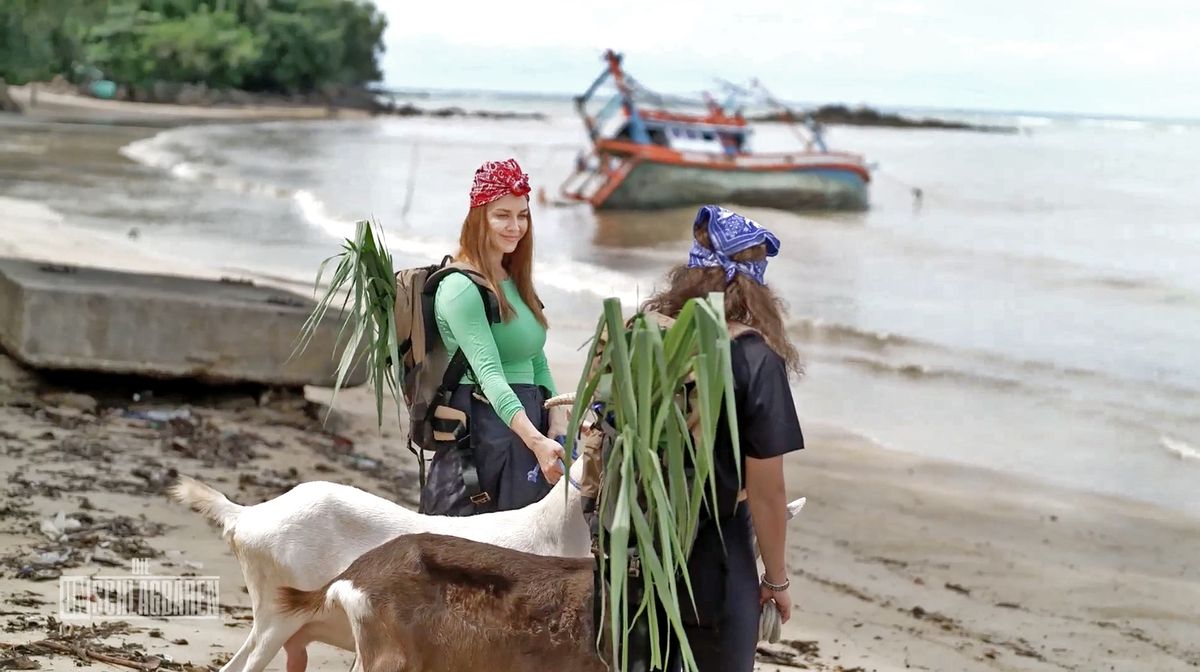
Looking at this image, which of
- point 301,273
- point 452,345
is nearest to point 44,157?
point 301,273

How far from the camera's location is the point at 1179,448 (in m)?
10.8

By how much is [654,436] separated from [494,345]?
1101 mm

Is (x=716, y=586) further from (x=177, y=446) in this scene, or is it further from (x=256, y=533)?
(x=177, y=446)

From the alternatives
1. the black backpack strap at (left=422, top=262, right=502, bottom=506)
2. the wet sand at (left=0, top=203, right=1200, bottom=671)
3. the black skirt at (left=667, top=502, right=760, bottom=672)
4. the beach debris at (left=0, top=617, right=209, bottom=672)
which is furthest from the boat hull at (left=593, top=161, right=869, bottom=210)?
the black skirt at (left=667, top=502, right=760, bottom=672)

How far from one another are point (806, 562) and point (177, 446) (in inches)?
125

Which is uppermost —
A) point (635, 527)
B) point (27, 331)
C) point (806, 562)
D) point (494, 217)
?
point (494, 217)

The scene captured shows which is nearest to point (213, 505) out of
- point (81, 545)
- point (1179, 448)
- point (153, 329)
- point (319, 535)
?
point (319, 535)

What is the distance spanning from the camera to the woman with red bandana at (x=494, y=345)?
11.6 ft

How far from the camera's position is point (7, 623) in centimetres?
411

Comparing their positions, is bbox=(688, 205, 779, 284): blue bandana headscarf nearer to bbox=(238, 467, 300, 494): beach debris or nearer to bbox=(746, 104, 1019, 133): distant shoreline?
bbox=(238, 467, 300, 494): beach debris

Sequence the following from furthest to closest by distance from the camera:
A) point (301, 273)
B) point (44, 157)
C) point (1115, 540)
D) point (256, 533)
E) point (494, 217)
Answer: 1. point (44, 157)
2. point (301, 273)
3. point (1115, 540)
4. point (494, 217)
5. point (256, 533)

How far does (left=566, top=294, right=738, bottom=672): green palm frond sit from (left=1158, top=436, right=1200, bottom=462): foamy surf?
29.4ft

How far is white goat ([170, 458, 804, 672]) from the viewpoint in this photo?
10.4ft

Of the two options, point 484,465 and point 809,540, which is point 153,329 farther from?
point 484,465
